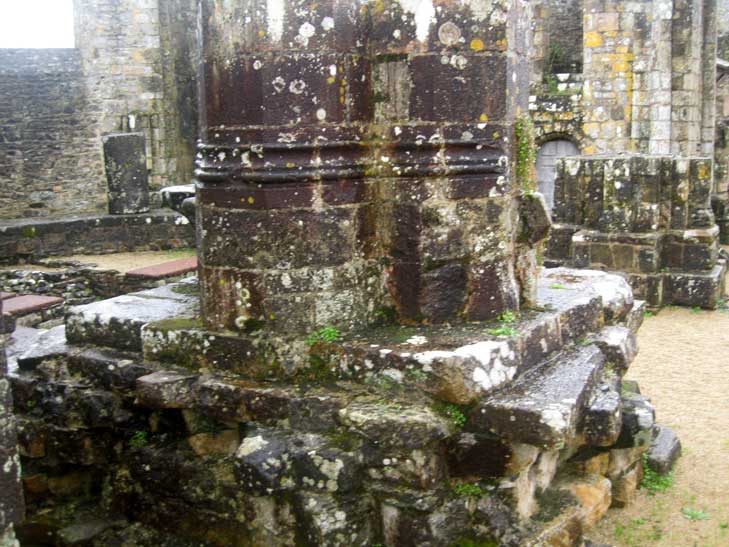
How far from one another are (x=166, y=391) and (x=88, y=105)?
1466 centimetres

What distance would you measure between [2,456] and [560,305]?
2.74m

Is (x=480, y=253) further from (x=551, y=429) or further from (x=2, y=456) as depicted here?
(x=2, y=456)

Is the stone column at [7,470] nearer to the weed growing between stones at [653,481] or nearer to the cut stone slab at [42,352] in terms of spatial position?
the cut stone slab at [42,352]

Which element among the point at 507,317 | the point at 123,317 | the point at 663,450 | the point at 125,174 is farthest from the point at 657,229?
the point at 125,174

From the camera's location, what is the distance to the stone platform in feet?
11.0

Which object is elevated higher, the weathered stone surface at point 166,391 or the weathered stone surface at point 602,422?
the weathered stone surface at point 166,391

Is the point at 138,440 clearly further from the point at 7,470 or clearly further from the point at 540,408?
the point at 540,408

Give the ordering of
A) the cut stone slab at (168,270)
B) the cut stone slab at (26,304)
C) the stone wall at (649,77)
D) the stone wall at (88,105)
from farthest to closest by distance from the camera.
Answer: the stone wall at (88,105)
the stone wall at (649,77)
the cut stone slab at (168,270)
the cut stone slab at (26,304)

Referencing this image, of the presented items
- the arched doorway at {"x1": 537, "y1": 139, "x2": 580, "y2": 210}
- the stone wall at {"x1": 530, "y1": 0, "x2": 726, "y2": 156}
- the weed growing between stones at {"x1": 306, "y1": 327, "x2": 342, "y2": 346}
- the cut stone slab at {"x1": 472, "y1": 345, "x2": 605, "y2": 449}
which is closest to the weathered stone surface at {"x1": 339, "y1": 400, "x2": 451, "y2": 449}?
the cut stone slab at {"x1": 472, "y1": 345, "x2": 605, "y2": 449}

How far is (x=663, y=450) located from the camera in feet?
16.0

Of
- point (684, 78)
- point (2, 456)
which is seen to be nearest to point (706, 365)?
point (2, 456)

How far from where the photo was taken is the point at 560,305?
4.28 metres

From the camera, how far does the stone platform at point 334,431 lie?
11.0 feet

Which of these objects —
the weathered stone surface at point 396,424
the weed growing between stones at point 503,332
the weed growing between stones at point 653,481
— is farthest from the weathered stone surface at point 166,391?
the weed growing between stones at point 653,481
